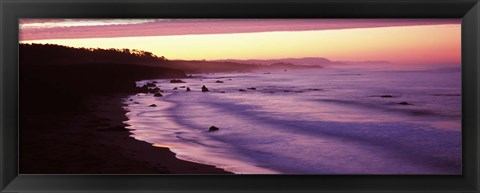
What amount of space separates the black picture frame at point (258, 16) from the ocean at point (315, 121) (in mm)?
56

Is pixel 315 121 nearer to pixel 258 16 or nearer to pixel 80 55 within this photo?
pixel 258 16

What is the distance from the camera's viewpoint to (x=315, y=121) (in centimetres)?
393

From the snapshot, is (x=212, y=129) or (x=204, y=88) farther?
(x=204, y=88)

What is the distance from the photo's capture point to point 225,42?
12.9 ft

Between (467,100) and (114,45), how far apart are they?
1.66 metres

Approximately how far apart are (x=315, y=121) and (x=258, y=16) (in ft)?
1.85

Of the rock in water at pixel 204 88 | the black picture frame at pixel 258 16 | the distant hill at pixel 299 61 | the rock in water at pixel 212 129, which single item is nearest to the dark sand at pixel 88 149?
the black picture frame at pixel 258 16

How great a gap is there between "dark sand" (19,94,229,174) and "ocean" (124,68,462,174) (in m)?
0.06

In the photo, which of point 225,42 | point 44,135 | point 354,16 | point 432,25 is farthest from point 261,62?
point 44,135

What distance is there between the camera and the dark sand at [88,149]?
385cm

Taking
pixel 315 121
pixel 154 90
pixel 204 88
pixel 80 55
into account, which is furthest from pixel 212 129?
pixel 80 55

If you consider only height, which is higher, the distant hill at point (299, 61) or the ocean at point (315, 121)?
the distant hill at point (299, 61)

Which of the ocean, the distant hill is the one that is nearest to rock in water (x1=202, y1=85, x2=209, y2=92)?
the ocean

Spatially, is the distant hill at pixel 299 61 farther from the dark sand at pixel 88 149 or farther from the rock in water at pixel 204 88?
the dark sand at pixel 88 149
